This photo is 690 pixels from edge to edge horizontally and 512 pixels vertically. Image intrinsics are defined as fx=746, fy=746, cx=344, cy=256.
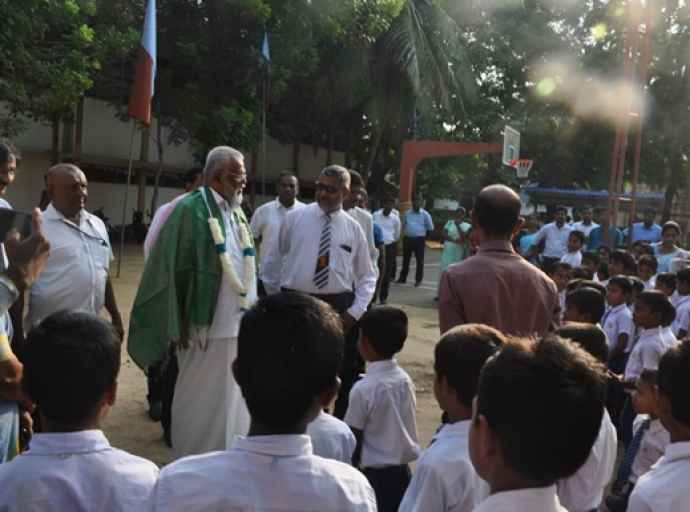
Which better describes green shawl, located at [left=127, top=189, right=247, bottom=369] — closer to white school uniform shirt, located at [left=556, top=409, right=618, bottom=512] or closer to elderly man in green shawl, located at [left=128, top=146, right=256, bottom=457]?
elderly man in green shawl, located at [left=128, top=146, right=256, bottom=457]

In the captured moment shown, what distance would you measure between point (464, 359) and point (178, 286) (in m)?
2.09

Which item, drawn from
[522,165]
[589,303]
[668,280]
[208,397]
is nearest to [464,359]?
[208,397]

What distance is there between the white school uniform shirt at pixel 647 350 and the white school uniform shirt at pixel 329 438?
251cm

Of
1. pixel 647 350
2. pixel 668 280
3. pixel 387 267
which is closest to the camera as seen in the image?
pixel 647 350

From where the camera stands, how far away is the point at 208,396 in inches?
161

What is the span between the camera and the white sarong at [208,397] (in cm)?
410

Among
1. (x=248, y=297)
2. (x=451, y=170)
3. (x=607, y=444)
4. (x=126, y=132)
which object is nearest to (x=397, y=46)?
(x=126, y=132)

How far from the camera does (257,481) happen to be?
62.6 inches

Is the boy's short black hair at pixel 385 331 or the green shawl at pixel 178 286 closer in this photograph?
the boy's short black hair at pixel 385 331

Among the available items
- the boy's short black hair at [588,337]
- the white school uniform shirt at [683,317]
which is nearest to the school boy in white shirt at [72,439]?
the boy's short black hair at [588,337]

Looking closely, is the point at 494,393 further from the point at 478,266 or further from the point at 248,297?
the point at 248,297

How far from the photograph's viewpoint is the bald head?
10.1 feet

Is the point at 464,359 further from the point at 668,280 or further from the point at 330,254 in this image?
the point at 668,280

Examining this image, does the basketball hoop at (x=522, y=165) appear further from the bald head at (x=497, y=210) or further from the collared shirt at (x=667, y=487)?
the collared shirt at (x=667, y=487)
